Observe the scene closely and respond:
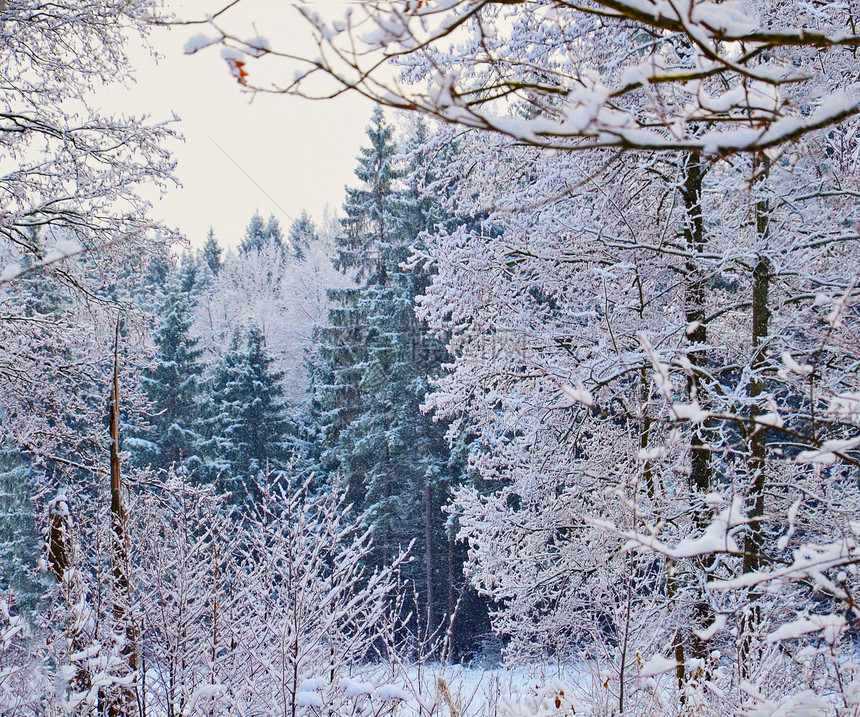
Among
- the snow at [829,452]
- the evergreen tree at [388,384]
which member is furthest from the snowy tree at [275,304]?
the snow at [829,452]

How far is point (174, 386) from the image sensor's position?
23359mm

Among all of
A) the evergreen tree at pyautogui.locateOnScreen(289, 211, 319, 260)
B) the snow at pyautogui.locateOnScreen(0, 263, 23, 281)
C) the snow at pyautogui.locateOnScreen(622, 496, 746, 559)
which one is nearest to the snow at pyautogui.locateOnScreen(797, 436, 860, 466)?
the snow at pyautogui.locateOnScreen(622, 496, 746, 559)

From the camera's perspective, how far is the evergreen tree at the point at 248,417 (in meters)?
21.4

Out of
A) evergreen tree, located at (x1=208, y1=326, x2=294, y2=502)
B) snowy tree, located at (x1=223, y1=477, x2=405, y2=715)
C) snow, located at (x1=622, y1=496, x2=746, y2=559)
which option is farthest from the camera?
evergreen tree, located at (x1=208, y1=326, x2=294, y2=502)

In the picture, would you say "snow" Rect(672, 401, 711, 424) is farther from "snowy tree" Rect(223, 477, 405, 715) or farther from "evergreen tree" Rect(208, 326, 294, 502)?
"evergreen tree" Rect(208, 326, 294, 502)

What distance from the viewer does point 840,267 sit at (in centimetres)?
487

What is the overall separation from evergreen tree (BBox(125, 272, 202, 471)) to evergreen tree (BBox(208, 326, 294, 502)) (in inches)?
50.9

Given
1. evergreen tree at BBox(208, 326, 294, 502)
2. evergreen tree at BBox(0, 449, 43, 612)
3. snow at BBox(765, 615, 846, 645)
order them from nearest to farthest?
snow at BBox(765, 615, 846, 645)
evergreen tree at BBox(0, 449, 43, 612)
evergreen tree at BBox(208, 326, 294, 502)

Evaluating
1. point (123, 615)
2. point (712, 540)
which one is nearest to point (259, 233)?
point (123, 615)

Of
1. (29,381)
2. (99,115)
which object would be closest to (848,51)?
(99,115)

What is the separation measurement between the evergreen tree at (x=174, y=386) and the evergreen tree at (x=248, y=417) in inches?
50.9

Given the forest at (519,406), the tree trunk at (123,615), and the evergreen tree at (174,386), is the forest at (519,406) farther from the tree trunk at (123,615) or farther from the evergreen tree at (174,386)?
the evergreen tree at (174,386)

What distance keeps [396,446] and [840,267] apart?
13651mm

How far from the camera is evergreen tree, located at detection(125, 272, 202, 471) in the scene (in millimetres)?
22469
